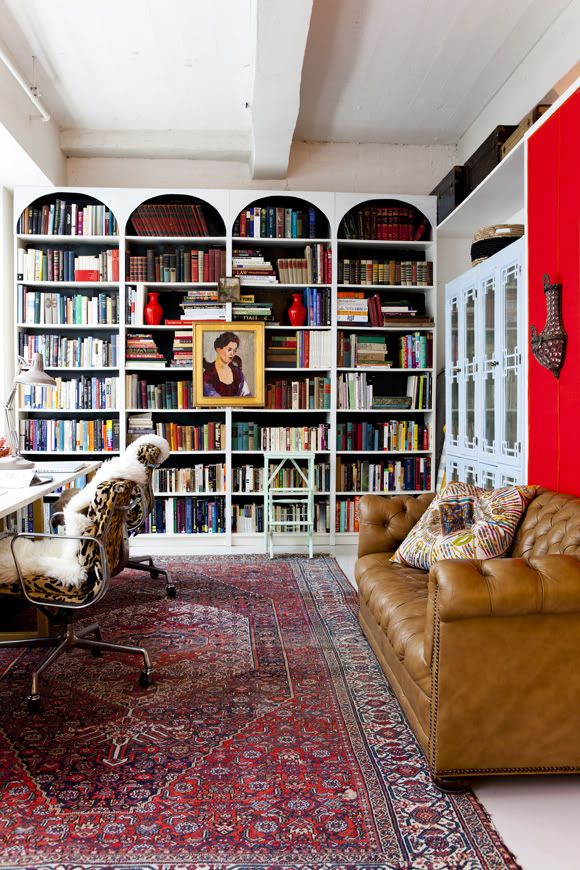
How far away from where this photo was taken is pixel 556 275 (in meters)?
3.18

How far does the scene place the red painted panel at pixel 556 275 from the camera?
299 cm

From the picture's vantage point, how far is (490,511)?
286 centimetres

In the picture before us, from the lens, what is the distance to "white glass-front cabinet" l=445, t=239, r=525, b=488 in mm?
3830

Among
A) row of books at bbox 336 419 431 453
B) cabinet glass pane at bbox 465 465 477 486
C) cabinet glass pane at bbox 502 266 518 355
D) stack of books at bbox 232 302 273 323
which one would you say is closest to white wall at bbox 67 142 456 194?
stack of books at bbox 232 302 273 323

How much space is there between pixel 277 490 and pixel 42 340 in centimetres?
225

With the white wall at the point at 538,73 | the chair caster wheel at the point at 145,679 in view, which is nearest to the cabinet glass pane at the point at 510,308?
the white wall at the point at 538,73

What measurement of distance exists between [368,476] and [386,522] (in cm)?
216

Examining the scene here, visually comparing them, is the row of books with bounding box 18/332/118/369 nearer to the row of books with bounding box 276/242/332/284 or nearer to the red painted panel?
the row of books with bounding box 276/242/332/284

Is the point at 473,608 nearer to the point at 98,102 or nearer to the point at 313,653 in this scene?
the point at 313,653

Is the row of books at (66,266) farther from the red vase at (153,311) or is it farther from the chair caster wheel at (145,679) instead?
the chair caster wheel at (145,679)

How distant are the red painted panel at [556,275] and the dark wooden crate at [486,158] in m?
0.72

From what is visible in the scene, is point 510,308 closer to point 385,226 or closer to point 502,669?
point 385,226

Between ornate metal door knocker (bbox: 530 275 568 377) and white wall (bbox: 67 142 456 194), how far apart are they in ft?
10.3

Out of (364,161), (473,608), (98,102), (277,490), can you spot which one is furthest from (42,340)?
(473,608)
